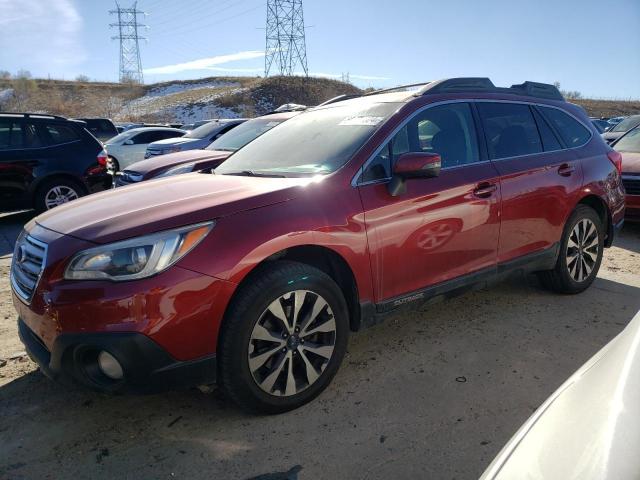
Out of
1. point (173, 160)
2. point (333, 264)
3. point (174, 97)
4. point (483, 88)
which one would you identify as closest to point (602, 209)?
point (483, 88)

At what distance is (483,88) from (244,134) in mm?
5119

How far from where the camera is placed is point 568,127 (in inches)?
178

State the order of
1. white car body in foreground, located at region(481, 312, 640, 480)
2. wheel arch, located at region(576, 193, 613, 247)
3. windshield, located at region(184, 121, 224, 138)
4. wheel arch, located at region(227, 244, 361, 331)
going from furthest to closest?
windshield, located at region(184, 121, 224, 138) → wheel arch, located at region(576, 193, 613, 247) → wheel arch, located at region(227, 244, 361, 331) → white car body in foreground, located at region(481, 312, 640, 480)

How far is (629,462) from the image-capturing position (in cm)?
98

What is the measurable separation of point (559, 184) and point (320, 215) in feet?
7.88

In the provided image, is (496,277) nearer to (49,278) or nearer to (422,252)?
(422,252)

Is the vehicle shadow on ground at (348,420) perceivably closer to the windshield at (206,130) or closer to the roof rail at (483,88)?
the roof rail at (483,88)

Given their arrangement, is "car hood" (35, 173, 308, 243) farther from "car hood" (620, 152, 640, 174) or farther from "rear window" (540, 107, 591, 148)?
"car hood" (620, 152, 640, 174)

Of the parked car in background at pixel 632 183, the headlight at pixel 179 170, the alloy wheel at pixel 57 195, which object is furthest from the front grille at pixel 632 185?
the alloy wheel at pixel 57 195

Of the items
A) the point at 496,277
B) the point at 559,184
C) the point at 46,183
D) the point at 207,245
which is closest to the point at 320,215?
the point at 207,245

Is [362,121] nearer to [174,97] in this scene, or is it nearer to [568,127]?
[568,127]

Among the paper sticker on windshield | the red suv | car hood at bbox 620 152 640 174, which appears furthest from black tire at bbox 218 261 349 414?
car hood at bbox 620 152 640 174

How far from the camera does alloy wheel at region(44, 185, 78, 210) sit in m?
7.99

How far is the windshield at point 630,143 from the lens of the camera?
8.46 m
